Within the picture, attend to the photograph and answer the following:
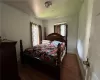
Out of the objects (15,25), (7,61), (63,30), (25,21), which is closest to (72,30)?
(63,30)

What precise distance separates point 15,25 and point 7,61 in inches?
70.0

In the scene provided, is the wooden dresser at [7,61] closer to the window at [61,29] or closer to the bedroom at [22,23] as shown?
the bedroom at [22,23]

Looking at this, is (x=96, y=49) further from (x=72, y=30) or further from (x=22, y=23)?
(x=72, y=30)

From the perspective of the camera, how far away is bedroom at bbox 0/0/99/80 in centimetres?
249

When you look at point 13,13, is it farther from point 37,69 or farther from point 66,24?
point 66,24

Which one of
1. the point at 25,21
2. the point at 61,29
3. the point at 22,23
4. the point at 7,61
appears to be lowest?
the point at 7,61

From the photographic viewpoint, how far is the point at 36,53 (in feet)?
8.75

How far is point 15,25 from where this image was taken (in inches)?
118

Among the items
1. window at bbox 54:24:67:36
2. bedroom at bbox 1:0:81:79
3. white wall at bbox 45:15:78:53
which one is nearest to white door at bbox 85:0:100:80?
bedroom at bbox 1:0:81:79

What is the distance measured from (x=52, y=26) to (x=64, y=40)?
137cm

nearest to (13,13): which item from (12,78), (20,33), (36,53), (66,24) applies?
(20,33)

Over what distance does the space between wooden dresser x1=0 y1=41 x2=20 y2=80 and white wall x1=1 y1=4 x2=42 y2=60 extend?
3.56ft

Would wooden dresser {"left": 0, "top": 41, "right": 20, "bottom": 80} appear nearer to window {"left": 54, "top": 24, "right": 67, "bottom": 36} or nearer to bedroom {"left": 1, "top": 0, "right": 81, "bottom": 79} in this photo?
bedroom {"left": 1, "top": 0, "right": 81, "bottom": 79}

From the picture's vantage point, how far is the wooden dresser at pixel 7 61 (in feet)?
5.12
